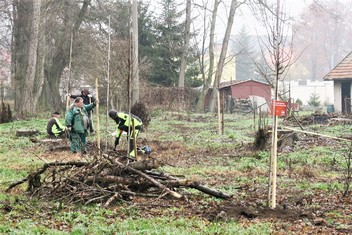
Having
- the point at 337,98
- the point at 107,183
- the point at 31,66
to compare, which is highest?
the point at 31,66

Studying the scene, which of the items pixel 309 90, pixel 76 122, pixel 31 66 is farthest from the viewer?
pixel 309 90

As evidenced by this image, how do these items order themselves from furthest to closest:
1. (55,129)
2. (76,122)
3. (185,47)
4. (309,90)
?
(309,90)
(185,47)
(55,129)
(76,122)

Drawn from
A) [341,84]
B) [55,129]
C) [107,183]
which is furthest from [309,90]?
[107,183]

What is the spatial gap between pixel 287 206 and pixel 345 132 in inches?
519

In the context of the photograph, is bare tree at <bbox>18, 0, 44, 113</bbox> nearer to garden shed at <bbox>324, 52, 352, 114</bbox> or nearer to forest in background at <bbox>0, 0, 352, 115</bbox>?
forest in background at <bbox>0, 0, 352, 115</bbox>

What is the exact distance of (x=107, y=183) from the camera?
915 cm

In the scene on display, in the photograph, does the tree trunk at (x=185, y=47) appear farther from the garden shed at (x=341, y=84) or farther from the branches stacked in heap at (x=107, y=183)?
the branches stacked in heap at (x=107, y=183)

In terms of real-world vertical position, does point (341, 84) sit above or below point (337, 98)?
above

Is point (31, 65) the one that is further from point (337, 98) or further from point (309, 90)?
point (309, 90)

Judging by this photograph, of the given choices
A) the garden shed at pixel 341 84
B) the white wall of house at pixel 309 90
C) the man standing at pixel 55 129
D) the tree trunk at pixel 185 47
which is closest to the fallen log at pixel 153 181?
the man standing at pixel 55 129

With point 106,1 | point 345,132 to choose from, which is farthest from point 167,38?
point 345,132

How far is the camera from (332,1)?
3851 inches

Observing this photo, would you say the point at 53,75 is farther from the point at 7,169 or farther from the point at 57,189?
the point at 57,189

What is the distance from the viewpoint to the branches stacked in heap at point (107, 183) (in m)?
8.83
